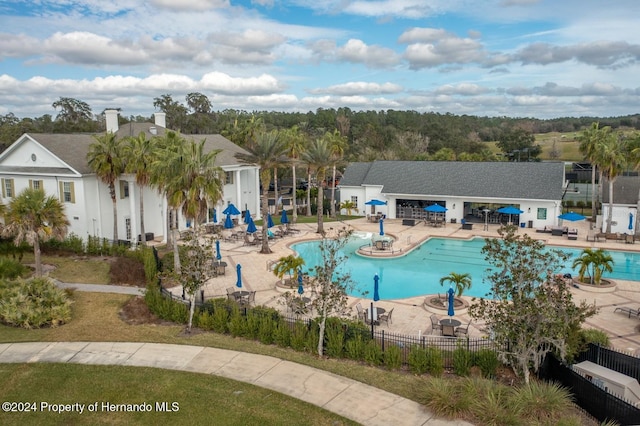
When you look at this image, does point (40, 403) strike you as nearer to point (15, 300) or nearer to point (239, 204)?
point (15, 300)

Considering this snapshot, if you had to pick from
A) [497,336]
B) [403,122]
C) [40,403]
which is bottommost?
[40,403]

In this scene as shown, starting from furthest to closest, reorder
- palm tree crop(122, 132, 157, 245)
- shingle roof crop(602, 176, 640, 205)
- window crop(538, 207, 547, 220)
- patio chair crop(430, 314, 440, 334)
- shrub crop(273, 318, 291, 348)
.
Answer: window crop(538, 207, 547, 220), shingle roof crop(602, 176, 640, 205), palm tree crop(122, 132, 157, 245), patio chair crop(430, 314, 440, 334), shrub crop(273, 318, 291, 348)

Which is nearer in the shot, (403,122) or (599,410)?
(599,410)

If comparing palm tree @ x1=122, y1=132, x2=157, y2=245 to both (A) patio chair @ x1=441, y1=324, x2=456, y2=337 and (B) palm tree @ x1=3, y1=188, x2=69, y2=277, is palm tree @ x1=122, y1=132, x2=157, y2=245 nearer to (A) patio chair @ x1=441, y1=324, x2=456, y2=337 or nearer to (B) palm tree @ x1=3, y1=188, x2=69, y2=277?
(B) palm tree @ x1=3, y1=188, x2=69, y2=277

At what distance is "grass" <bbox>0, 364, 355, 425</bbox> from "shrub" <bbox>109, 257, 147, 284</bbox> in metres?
9.96

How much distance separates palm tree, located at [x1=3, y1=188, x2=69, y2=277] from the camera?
77.4ft

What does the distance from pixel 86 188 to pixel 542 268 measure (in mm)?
29679

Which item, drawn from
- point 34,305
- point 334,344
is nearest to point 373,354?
point 334,344

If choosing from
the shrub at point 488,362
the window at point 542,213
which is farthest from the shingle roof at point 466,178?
the shrub at point 488,362

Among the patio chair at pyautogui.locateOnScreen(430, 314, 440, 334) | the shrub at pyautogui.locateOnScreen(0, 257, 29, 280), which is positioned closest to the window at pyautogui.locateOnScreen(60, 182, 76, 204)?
the shrub at pyautogui.locateOnScreen(0, 257, 29, 280)

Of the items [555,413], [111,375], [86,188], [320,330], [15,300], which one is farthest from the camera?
[86,188]

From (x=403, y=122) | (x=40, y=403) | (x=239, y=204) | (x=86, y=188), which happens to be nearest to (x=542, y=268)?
(x=40, y=403)

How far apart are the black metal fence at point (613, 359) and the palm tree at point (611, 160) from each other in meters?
25.1

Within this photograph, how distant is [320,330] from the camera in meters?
15.8
